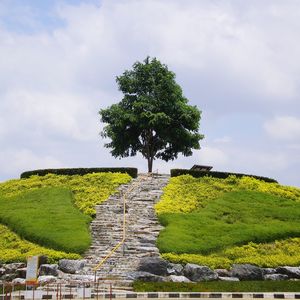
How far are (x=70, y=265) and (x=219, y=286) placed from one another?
6666mm

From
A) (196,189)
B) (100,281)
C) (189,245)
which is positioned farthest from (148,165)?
(100,281)

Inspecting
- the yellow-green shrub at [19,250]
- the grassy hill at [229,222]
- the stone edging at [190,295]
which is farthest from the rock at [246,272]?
the yellow-green shrub at [19,250]

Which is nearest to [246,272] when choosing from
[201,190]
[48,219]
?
[48,219]

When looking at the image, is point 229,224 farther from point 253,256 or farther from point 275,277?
point 275,277

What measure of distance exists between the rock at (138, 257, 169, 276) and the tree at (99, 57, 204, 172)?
91.9 ft

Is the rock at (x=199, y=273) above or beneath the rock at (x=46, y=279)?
above

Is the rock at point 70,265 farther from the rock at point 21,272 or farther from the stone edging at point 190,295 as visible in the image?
the stone edging at point 190,295

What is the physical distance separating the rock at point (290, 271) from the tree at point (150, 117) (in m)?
27.7

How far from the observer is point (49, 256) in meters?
26.7

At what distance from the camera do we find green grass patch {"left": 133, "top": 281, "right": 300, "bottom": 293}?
22125 mm

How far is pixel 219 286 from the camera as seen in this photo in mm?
22703

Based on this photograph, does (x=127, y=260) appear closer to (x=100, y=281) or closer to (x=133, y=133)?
(x=100, y=281)

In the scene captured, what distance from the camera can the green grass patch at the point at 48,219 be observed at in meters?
28.8

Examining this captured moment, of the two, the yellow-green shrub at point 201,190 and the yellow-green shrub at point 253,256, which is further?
the yellow-green shrub at point 201,190
